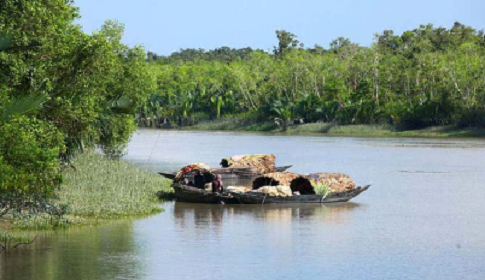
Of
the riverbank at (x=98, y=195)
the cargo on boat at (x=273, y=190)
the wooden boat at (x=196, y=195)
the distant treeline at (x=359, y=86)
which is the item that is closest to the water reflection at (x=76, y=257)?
the riverbank at (x=98, y=195)

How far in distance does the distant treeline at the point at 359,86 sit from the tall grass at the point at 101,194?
1585 inches

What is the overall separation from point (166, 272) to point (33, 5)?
8519 mm

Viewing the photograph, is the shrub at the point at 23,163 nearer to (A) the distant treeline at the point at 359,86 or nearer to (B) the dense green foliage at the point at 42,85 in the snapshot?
(B) the dense green foliage at the point at 42,85

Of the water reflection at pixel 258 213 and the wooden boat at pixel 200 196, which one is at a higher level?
the wooden boat at pixel 200 196

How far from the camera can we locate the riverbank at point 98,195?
2473 centimetres

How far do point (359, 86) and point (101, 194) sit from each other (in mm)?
63692

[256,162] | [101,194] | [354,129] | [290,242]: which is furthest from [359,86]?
[290,242]

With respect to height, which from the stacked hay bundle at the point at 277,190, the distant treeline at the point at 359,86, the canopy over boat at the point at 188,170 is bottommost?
the stacked hay bundle at the point at 277,190

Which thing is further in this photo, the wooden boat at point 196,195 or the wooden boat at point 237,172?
the wooden boat at point 237,172

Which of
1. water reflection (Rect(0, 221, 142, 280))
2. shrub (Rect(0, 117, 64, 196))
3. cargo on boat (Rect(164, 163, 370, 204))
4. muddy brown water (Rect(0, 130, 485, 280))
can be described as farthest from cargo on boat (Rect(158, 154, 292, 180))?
shrub (Rect(0, 117, 64, 196))

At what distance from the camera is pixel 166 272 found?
67.4 ft

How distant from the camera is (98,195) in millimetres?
28625

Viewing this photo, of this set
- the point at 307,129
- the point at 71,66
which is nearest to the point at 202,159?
the point at 71,66

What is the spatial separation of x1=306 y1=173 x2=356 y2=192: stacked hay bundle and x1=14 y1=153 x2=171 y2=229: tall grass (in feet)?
18.0
